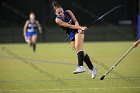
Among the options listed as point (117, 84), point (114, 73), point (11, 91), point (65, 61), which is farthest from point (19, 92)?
point (65, 61)

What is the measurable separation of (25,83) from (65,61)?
6405 millimetres

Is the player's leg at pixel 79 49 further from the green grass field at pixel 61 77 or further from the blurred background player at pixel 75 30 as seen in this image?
the green grass field at pixel 61 77

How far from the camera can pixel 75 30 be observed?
1269cm

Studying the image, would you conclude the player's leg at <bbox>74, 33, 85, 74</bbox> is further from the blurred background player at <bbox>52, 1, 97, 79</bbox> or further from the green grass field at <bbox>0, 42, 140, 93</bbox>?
the green grass field at <bbox>0, 42, 140, 93</bbox>

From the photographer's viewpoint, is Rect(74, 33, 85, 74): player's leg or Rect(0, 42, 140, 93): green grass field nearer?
Rect(0, 42, 140, 93): green grass field

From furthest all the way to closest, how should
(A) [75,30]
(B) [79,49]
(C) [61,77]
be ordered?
(C) [61,77]
(A) [75,30]
(B) [79,49]

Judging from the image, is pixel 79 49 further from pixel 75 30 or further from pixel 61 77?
pixel 61 77

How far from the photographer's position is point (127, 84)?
38.3 ft

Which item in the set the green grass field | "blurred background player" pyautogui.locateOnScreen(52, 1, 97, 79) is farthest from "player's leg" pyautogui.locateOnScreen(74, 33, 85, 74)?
the green grass field

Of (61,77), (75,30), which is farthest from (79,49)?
(61,77)

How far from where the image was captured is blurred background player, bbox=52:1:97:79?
12.3 meters

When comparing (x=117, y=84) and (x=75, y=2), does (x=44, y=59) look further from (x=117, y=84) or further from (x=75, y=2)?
(x=75, y=2)

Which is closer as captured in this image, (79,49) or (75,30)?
(79,49)

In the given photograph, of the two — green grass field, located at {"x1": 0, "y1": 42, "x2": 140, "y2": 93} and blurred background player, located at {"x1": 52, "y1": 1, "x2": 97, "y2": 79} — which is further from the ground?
blurred background player, located at {"x1": 52, "y1": 1, "x2": 97, "y2": 79}
